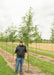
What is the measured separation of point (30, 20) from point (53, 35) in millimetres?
15464

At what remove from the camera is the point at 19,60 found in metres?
6.68

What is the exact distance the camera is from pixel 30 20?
8.70m

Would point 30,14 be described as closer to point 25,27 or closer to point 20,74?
point 25,27

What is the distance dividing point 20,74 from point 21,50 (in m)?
1.51

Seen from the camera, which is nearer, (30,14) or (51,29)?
(30,14)

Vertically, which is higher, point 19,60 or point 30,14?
point 30,14

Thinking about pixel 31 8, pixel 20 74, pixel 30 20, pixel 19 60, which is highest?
pixel 31 8

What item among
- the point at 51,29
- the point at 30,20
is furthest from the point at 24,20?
the point at 51,29

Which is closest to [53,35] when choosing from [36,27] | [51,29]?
[51,29]

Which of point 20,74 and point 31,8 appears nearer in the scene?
point 20,74

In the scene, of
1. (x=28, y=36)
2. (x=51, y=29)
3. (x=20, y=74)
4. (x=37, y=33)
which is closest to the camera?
(x=20, y=74)

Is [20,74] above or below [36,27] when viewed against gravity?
below

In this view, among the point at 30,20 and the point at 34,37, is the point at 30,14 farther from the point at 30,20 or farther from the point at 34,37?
the point at 34,37

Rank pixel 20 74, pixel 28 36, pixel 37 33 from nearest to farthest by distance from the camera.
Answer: pixel 20 74 < pixel 28 36 < pixel 37 33
